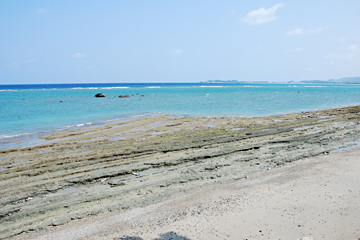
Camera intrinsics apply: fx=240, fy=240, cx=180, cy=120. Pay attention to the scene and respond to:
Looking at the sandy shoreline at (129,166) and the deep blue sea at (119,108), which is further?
the deep blue sea at (119,108)

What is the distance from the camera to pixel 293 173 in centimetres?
955

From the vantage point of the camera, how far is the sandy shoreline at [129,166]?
7.39 meters

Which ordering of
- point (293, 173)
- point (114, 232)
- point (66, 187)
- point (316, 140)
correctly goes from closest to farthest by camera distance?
point (114, 232) < point (66, 187) < point (293, 173) < point (316, 140)

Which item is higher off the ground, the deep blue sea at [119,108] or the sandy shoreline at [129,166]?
the deep blue sea at [119,108]

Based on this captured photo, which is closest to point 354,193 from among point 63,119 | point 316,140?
point 316,140

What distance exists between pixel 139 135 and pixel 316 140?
37.9 ft

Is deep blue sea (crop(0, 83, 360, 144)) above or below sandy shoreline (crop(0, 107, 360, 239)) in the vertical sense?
above

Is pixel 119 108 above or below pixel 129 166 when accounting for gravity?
above

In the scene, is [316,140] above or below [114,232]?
above

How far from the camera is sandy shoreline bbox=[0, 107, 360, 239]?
24.3 feet

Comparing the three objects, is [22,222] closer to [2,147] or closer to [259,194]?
[259,194]

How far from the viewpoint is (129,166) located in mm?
10695

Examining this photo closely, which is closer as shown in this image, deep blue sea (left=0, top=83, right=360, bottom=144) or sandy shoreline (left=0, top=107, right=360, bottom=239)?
sandy shoreline (left=0, top=107, right=360, bottom=239)

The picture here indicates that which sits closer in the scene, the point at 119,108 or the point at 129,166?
the point at 129,166
